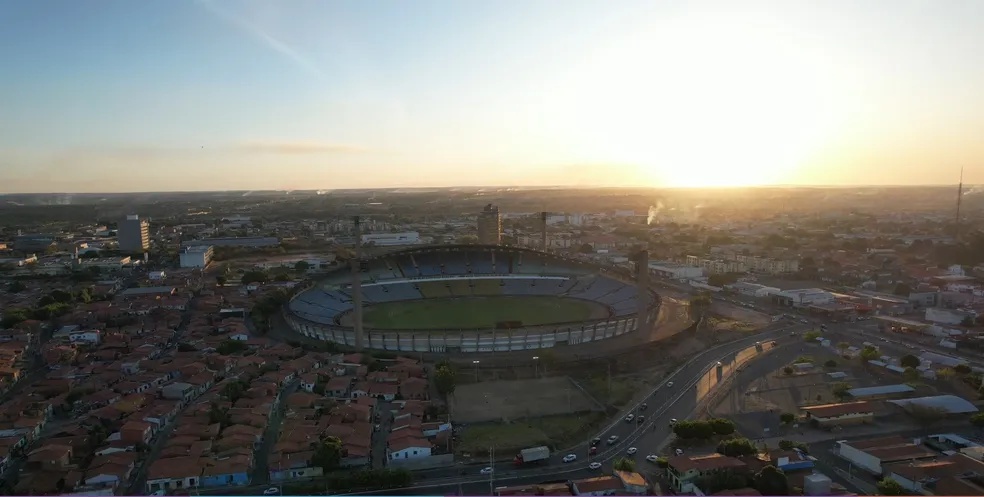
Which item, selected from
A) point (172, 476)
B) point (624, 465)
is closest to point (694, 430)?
point (624, 465)

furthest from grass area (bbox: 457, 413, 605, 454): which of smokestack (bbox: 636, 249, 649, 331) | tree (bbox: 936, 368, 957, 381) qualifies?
tree (bbox: 936, 368, 957, 381)

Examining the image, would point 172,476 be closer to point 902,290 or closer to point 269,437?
point 269,437

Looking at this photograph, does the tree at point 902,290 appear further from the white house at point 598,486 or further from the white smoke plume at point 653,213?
the white smoke plume at point 653,213

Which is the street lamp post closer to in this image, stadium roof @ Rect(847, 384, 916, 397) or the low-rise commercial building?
the low-rise commercial building

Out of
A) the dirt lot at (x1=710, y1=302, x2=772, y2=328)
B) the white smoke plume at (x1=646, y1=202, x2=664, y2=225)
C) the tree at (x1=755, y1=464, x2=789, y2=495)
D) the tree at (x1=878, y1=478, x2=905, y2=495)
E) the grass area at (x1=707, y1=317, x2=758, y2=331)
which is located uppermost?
the white smoke plume at (x1=646, y1=202, x2=664, y2=225)

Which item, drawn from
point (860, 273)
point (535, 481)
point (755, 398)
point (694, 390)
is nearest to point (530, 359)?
point (694, 390)
